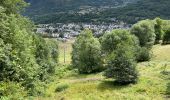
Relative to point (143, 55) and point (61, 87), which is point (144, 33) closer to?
point (143, 55)

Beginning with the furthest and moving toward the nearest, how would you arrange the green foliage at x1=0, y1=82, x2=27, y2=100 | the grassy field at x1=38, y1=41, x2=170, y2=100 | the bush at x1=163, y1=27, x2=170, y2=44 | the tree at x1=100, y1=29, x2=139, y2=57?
the bush at x1=163, y1=27, x2=170, y2=44 → the tree at x1=100, y1=29, x2=139, y2=57 → the grassy field at x1=38, y1=41, x2=170, y2=100 → the green foliage at x1=0, y1=82, x2=27, y2=100

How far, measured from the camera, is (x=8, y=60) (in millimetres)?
39188

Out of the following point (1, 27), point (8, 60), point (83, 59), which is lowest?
point (83, 59)

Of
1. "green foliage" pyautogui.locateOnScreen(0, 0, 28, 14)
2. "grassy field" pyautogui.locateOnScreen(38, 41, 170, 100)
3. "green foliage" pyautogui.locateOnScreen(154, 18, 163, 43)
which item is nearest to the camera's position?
"green foliage" pyautogui.locateOnScreen(0, 0, 28, 14)

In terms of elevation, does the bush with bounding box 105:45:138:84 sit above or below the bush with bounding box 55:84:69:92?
above

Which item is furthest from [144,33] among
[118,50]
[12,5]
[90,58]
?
[12,5]

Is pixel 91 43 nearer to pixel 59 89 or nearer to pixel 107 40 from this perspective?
pixel 107 40

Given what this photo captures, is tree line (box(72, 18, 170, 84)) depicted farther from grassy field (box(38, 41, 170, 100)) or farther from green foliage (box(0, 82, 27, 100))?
green foliage (box(0, 82, 27, 100))

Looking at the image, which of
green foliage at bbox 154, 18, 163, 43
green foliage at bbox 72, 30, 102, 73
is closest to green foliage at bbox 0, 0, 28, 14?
green foliage at bbox 72, 30, 102, 73

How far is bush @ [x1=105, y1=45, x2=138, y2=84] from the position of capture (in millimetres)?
77250

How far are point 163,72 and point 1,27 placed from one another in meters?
49.9

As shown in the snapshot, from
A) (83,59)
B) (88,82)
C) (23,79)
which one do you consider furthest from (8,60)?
(83,59)

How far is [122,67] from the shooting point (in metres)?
78.4

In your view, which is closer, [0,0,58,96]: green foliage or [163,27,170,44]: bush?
→ [0,0,58,96]: green foliage
